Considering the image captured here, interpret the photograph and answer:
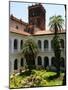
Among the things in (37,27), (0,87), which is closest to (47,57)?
(37,27)

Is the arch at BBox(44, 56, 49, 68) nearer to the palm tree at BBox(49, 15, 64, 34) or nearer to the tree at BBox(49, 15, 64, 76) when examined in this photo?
the tree at BBox(49, 15, 64, 76)

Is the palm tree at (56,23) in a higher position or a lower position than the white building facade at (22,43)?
higher

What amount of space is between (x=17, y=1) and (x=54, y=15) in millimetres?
467

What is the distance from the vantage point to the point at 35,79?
9.05 feet

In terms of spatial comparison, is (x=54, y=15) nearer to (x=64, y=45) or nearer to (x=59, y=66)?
(x=64, y=45)

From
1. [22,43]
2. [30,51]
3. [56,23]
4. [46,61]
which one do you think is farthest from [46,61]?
[56,23]

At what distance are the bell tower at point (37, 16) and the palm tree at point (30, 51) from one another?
0.20 meters

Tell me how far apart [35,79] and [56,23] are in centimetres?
71

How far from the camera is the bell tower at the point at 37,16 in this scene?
2.76m

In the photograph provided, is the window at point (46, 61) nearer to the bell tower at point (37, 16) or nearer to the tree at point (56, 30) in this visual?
the tree at point (56, 30)

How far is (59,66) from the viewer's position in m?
2.84

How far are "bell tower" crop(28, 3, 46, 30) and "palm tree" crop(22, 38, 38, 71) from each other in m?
0.20

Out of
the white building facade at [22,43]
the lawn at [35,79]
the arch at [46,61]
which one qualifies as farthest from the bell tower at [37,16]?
the lawn at [35,79]

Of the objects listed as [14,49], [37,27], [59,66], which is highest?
[37,27]
